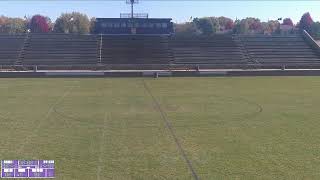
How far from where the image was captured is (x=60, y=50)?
48594 mm

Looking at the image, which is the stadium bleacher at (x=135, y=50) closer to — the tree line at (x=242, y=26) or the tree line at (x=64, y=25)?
the tree line at (x=242, y=26)

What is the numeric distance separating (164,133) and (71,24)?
331 feet

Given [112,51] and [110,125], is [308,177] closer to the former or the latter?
[110,125]

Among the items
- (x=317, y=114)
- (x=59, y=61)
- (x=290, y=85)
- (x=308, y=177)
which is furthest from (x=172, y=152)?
(x=59, y=61)

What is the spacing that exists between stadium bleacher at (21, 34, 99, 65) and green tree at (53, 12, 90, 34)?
5634cm

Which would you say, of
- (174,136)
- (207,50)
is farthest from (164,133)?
(207,50)

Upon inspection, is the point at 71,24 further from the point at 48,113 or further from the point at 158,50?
the point at 48,113

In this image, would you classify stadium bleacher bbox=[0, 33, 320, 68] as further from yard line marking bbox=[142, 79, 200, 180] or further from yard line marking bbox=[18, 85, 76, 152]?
yard line marking bbox=[142, 79, 200, 180]

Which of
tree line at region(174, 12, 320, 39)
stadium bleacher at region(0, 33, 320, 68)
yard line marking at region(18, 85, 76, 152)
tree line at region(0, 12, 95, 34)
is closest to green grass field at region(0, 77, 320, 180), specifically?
yard line marking at region(18, 85, 76, 152)

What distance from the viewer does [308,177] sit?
962 cm

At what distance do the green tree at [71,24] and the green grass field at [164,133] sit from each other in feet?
285
